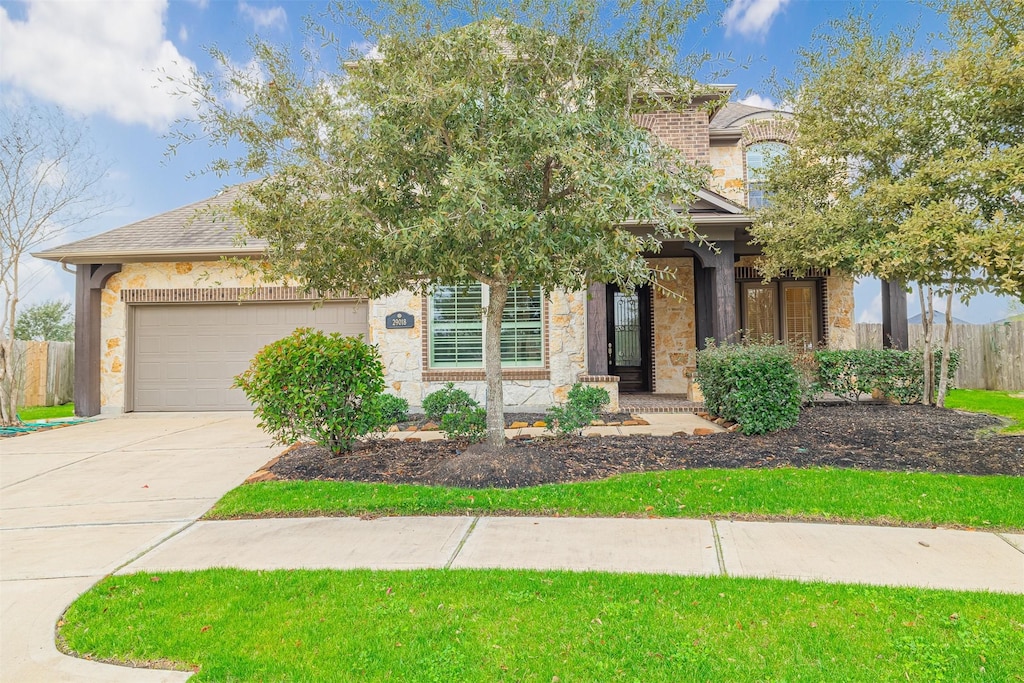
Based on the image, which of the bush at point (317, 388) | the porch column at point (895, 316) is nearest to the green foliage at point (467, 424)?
the bush at point (317, 388)

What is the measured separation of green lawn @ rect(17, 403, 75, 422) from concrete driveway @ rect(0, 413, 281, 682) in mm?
2639

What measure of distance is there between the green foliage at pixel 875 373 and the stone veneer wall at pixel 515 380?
4.51m

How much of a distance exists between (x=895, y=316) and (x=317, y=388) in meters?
11.3

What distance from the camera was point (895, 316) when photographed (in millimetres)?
11766

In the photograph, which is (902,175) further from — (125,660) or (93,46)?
(93,46)

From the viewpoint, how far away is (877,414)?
30.1 feet

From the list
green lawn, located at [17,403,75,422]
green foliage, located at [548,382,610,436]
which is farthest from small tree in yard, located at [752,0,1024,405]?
green lawn, located at [17,403,75,422]

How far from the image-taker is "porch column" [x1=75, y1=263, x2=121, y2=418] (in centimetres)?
1107

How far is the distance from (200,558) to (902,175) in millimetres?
8939

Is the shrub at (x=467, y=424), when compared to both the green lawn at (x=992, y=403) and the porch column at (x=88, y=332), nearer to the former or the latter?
the green lawn at (x=992, y=403)

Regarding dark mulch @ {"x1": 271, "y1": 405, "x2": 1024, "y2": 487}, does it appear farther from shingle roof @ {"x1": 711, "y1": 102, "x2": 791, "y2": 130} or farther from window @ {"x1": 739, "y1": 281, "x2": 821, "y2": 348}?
shingle roof @ {"x1": 711, "y1": 102, "x2": 791, "y2": 130}

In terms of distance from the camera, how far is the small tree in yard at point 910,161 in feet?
Answer: 18.4

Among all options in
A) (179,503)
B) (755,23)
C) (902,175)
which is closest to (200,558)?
(179,503)

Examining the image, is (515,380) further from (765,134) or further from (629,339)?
(765,134)
